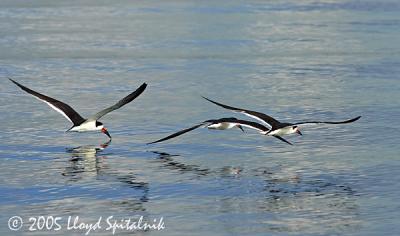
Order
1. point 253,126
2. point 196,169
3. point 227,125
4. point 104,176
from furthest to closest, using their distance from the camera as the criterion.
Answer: point 227,125
point 253,126
point 196,169
point 104,176

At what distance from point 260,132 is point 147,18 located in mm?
19036

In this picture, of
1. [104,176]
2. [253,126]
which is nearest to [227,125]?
[253,126]

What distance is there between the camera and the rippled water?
11969 mm

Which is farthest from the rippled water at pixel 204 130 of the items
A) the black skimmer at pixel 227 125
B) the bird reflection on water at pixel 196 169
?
the black skimmer at pixel 227 125

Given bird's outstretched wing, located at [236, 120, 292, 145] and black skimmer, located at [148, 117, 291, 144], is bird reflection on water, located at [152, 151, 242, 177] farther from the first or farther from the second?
bird's outstretched wing, located at [236, 120, 292, 145]

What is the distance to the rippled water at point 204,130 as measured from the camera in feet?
39.3

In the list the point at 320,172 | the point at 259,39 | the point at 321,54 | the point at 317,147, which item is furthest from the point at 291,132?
the point at 259,39

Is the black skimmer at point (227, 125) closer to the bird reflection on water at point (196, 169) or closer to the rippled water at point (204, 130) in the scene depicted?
the rippled water at point (204, 130)

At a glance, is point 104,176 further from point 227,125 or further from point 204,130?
point 204,130

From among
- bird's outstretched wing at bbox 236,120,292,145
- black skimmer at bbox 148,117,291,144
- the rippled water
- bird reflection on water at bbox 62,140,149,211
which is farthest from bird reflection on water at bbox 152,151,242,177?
bird's outstretched wing at bbox 236,120,292,145

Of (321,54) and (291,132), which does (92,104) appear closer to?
(291,132)

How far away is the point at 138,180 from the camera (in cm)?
1338

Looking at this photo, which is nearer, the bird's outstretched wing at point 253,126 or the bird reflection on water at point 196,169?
the bird reflection on water at point 196,169

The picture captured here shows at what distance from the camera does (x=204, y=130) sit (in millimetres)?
16828
